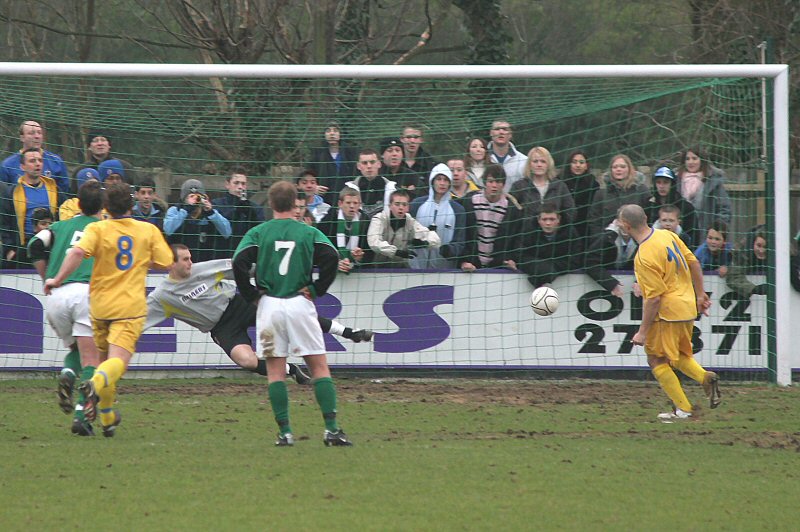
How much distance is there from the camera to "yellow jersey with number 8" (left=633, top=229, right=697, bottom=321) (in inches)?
345

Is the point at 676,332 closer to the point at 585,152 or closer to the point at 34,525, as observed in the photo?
the point at 585,152

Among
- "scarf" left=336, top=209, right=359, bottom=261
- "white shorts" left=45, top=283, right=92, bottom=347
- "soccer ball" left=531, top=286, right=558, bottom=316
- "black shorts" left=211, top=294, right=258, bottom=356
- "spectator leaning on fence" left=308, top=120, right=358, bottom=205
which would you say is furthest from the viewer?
"spectator leaning on fence" left=308, top=120, right=358, bottom=205

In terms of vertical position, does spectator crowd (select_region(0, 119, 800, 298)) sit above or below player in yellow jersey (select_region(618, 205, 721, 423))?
above

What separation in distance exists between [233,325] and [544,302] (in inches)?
111

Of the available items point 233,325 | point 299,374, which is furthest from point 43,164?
point 299,374

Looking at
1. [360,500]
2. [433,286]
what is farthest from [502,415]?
[360,500]

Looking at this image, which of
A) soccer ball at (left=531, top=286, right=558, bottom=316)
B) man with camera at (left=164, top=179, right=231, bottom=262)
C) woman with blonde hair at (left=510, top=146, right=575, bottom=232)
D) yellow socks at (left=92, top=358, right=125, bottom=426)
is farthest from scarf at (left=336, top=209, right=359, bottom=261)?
yellow socks at (left=92, top=358, right=125, bottom=426)

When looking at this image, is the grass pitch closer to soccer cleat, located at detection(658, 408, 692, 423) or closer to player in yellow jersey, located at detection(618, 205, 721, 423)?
soccer cleat, located at detection(658, 408, 692, 423)

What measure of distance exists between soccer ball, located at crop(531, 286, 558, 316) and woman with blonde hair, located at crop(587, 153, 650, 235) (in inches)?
54.9

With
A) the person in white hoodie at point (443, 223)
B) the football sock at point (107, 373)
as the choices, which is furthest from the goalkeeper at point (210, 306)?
the football sock at point (107, 373)

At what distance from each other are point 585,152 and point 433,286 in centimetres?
222

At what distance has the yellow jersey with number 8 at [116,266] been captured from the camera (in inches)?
305

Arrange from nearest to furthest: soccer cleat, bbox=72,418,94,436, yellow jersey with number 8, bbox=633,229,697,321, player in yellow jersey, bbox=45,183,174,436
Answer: player in yellow jersey, bbox=45,183,174,436, soccer cleat, bbox=72,418,94,436, yellow jersey with number 8, bbox=633,229,697,321

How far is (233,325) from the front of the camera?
406 inches
